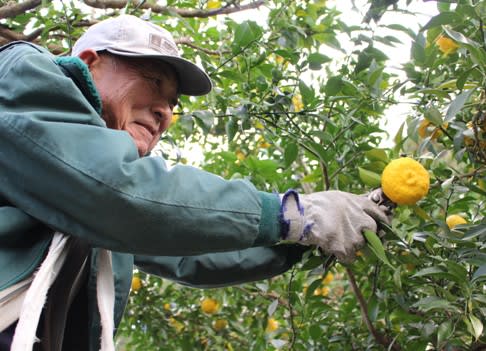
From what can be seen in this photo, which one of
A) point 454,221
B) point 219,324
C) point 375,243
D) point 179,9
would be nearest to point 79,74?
point 375,243

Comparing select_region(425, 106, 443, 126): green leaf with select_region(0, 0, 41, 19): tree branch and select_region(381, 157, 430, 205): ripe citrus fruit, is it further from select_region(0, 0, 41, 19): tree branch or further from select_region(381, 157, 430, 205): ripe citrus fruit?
select_region(0, 0, 41, 19): tree branch

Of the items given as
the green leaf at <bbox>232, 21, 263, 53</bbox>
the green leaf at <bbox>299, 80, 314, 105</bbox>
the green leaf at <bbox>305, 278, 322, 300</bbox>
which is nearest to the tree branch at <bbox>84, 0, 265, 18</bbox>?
the green leaf at <bbox>232, 21, 263, 53</bbox>

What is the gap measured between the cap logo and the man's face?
0.03m

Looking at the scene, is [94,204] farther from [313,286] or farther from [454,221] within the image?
[454,221]

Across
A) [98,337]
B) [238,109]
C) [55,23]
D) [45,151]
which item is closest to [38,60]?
[45,151]

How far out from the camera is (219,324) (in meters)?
2.91

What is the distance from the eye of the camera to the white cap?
1380mm

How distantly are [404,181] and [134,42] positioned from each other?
0.61m

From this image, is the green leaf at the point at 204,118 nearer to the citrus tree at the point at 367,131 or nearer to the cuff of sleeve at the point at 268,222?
the citrus tree at the point at 367,131

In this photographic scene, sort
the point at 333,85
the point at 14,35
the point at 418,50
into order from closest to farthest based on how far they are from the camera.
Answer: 1. the point at 418,50
2. the point at 333,85
3. the point at 14,35

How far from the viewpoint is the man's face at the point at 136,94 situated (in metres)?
1.38

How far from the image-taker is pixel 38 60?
1159 millimetres

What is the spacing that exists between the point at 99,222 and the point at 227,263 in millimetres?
518

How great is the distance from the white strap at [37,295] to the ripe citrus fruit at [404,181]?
2.03 feet
